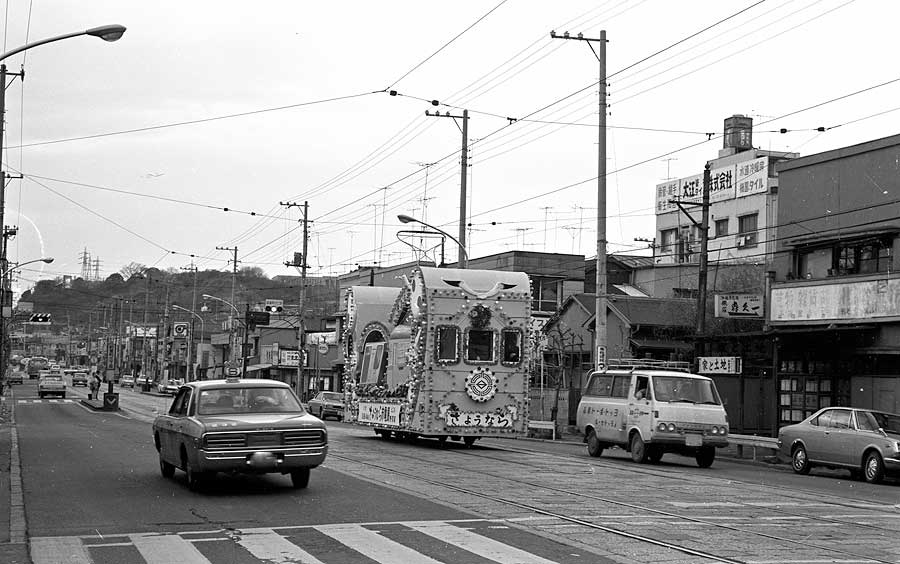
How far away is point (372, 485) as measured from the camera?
1622cm

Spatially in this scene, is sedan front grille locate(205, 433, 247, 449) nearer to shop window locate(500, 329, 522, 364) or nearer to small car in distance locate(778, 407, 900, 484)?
shop window locate(500, 329, 522, 364)

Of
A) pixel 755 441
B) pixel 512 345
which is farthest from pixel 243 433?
pixel 755 441

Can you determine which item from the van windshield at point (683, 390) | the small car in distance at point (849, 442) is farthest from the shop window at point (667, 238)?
the van windshield at point (683, 390)

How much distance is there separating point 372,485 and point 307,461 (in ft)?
5.18

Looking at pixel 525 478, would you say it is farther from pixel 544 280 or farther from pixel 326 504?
pixel 544 280

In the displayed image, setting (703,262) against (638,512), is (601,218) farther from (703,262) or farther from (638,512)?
(638,512)

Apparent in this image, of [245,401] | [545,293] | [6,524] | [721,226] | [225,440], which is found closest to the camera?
[6,524]

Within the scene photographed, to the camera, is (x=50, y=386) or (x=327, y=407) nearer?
(x=327, y=407)

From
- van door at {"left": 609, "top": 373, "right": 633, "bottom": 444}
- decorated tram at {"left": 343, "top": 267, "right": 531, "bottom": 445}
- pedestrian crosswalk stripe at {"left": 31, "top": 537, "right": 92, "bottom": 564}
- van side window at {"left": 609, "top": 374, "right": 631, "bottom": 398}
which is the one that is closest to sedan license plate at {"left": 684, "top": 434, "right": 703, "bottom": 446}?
van door at {"left": 609, "top": 373, "right": 633, "bottom": 444}

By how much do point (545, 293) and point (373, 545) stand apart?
179 feet

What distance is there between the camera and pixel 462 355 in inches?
1023

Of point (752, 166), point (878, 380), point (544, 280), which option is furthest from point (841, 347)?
point (544, 280)

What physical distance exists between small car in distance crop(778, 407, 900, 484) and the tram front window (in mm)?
7159

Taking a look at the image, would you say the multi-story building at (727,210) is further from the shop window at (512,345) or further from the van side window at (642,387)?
the van side window at (642,387)
